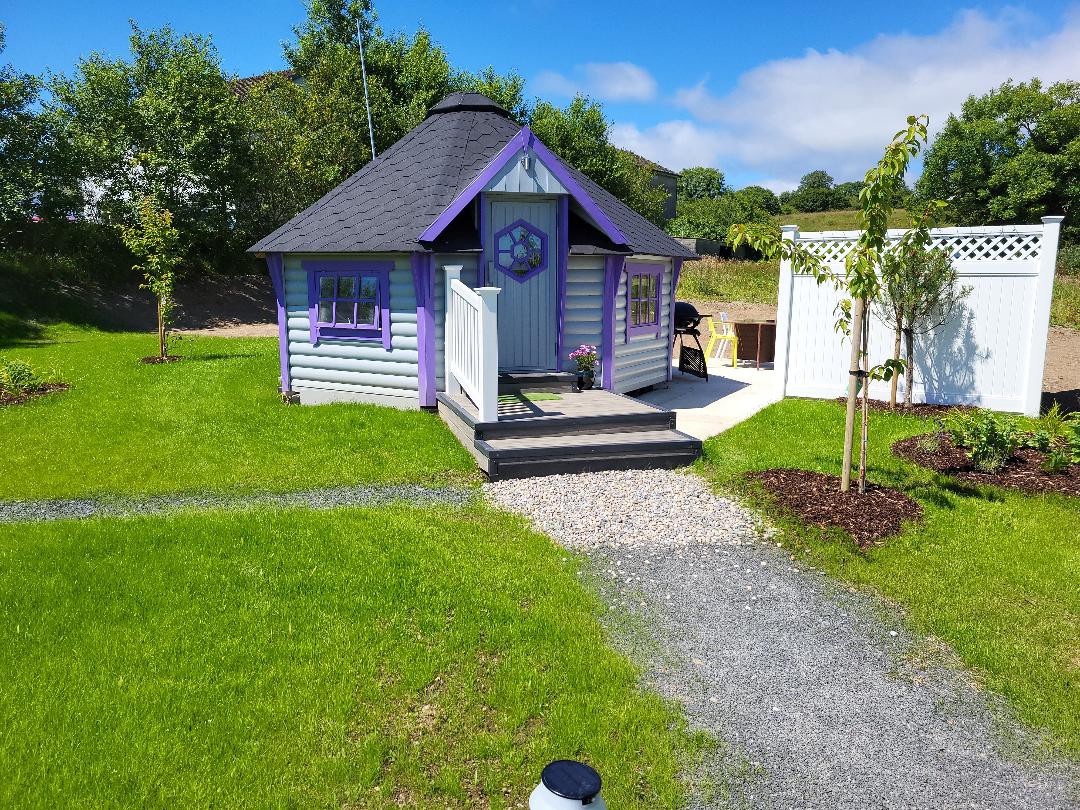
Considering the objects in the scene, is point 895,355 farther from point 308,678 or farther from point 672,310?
point 308,678

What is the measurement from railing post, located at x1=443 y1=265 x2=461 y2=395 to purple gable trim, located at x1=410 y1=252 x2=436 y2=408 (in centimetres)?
17

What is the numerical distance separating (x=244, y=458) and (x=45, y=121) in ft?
69.0

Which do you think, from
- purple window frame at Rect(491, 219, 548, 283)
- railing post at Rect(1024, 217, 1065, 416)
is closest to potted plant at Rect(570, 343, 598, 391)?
purple window frame at Rect(491, 219, 548, 283)

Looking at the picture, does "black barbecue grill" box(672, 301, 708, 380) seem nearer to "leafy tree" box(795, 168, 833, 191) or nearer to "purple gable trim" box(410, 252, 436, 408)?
"purple gable trim" box(410, 252, 436, 408)

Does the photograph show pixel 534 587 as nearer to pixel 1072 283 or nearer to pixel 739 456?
pixel 739 456

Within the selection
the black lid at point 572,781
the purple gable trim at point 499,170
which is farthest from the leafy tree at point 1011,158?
the black lid at point 572,781

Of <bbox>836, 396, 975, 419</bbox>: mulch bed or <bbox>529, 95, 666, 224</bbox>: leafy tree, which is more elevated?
<bbox>529, 95, 666, 224</bbox>: leafy tree

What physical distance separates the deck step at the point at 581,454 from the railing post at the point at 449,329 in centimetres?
232

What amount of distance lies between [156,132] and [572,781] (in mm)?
28145

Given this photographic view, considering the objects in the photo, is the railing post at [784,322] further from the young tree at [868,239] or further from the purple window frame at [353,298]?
the purple window frame at [353,298]

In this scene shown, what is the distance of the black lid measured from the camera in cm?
229

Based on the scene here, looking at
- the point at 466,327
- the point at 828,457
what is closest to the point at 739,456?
the point at 828,457

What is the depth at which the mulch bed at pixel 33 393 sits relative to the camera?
1141cm

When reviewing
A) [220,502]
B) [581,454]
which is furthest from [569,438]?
[220,502]
